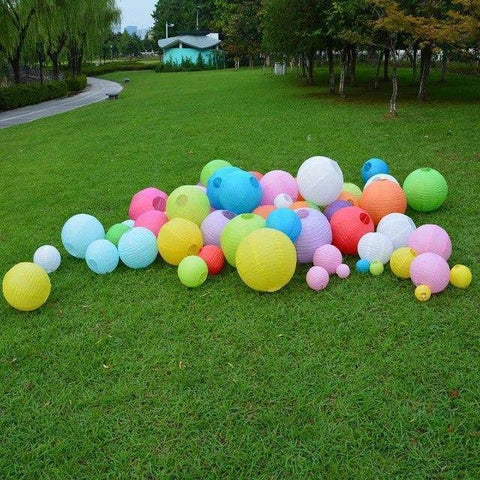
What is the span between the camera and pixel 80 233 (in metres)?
5.37

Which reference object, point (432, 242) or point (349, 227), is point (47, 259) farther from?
point (432, 242)

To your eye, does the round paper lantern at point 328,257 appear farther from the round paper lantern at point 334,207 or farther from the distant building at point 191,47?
the distant building at point 191,47

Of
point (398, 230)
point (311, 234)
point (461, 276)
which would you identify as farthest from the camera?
point (398, 230)

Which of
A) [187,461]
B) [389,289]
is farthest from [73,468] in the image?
[389,289]

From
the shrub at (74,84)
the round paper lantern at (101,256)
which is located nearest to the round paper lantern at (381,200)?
the round paper lantern at (101,256)

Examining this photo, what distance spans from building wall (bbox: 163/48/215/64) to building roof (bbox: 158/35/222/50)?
0.60 metres

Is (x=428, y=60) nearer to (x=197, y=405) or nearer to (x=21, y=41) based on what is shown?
(x=197, y=405)

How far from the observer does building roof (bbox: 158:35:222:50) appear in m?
62.5

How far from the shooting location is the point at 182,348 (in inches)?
155

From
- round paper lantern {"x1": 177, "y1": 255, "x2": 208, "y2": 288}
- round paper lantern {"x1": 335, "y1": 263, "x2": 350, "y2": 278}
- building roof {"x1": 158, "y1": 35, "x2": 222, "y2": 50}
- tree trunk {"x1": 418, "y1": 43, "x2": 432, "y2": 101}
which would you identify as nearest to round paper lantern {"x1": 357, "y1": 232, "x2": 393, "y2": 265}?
round paper lantern {"x1": 335, "y1": 263, "x2": 350, "y2": 278}

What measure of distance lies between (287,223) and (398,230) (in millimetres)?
1226

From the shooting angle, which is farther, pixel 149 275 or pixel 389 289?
pixel 149 275

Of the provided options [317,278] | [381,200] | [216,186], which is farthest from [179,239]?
[381,200]

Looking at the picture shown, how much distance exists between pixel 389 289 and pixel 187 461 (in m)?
2.59
